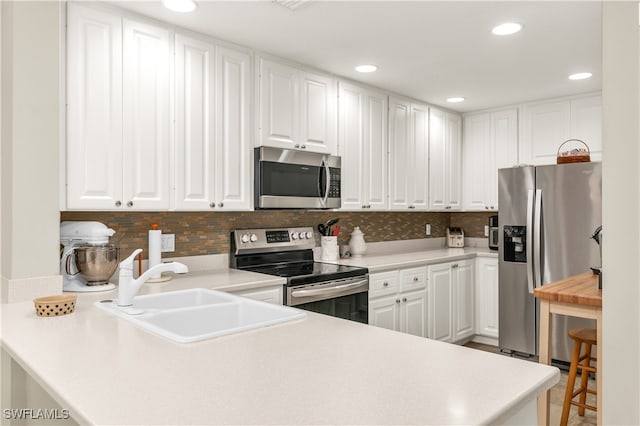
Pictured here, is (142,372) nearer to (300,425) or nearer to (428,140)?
(300,425)

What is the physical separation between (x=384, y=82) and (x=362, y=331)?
8.80ft

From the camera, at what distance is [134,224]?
8.96 ft

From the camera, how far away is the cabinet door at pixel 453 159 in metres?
4.65

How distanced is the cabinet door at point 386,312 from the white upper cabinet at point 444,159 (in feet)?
4.43

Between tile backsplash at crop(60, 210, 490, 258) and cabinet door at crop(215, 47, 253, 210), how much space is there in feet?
1.08

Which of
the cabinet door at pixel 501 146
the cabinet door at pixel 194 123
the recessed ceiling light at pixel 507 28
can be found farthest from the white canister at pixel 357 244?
the recessed ceiling light at pixel 507 28

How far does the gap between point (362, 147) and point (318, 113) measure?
0.55 meters

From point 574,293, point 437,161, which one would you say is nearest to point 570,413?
point 574,293

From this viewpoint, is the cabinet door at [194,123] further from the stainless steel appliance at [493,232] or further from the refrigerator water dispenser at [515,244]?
the stainless steel appliance at [493,232]

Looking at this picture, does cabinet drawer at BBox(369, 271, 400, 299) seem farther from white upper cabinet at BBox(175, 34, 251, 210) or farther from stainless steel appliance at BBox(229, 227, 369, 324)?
white upper cabinet at BBox(175, 34, 251, 210)

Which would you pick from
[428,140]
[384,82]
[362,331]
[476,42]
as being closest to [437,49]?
[476,42]

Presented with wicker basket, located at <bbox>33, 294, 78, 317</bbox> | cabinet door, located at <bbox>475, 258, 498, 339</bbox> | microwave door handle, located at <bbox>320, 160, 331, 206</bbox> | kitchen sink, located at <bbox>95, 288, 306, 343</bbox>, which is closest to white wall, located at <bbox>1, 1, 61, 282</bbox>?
wicker basket, located at <bbox>33, 294, 78, 317</bbox>

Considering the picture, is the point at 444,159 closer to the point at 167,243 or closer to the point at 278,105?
the point at 278,105

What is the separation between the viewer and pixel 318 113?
3.34 meters
